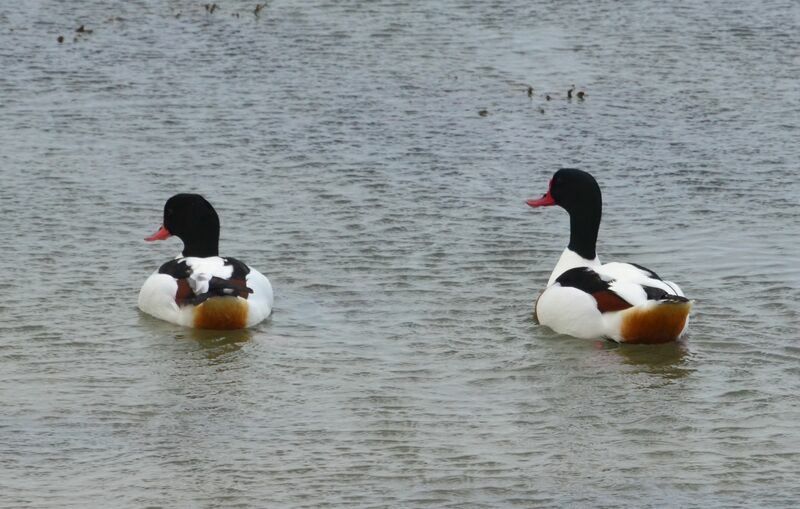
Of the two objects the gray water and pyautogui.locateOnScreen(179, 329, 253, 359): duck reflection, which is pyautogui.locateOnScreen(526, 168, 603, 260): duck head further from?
pyautogui.locateOnScreen(179, 329, 253, 359): duck reflection

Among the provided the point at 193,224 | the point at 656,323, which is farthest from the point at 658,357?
the point at 193,224

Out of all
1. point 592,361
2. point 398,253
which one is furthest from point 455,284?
point 592,361

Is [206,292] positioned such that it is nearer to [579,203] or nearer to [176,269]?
[176,269]

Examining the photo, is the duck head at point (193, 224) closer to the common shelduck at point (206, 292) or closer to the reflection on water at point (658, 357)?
the common shelduck at point (206, 292)

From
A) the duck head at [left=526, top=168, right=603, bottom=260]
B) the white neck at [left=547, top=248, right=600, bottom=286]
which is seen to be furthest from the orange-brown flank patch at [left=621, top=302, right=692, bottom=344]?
the duck head at [left=526, top=168, right=603, bottom=260]

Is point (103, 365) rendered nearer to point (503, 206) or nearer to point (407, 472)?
point (407, 472)

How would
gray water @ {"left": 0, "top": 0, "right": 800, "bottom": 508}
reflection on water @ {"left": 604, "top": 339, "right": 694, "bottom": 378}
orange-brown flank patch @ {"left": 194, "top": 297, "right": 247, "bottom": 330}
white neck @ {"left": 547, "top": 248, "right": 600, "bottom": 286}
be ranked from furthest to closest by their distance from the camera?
white neck @ {"left": 547, "top": 248, "right": 600, "bottom": 286} < orange-brown flank patch @ {"left": 194, "top": 297, "right": 247, "bottom": 330} < reflection on water @ {"left": 604, "top": 339, "right": 694, "bottom": 378} < gray water @ {"left": 0, "top": 0, "right": 800, "bottom": 508}

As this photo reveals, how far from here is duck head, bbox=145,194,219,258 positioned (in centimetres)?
1252

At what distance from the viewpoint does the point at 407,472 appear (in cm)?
885

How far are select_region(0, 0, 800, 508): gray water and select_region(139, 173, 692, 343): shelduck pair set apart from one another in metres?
0.14

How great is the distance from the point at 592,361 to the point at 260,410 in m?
2.44

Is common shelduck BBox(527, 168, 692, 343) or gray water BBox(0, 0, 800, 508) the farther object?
common shelduck BBox(527, 168, 692, 343)

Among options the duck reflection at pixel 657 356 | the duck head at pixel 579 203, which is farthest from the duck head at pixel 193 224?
the duck reflection at pixel 657 356

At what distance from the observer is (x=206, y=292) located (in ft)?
38.1
